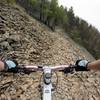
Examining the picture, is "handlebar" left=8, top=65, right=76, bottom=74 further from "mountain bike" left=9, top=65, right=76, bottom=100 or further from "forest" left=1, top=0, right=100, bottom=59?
"forest" left=1, top=0, right=100, bottom=59

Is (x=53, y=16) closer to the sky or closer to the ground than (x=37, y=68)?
closer to the sky

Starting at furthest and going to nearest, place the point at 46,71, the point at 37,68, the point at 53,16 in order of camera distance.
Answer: the point at 53,16 < the point at 37,68 < the point at 46,71

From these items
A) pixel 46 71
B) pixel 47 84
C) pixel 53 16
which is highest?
pixel 53 16

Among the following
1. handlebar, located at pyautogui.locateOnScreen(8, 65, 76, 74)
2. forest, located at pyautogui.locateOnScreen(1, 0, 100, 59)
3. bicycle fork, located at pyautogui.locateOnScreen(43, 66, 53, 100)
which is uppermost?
forest, located at pyautogui.locateOnScreen(1, 0, 100, 59)

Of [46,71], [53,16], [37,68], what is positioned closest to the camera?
[46,71]

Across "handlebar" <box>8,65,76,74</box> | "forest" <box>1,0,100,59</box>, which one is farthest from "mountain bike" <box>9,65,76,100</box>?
"forest" <box>1,0,100,59</box>

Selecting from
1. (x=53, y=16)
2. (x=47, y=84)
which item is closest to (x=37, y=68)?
(x=47, y=84)

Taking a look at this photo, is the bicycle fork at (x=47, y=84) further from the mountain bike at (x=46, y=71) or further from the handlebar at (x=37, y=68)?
the handlebar at (x=37, y=68)

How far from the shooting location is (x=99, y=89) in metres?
22.0

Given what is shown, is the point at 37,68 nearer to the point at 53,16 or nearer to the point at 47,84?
the point at 47,84

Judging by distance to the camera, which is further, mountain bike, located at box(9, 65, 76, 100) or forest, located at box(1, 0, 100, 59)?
forest, located at box(1, 0, 100, 59)

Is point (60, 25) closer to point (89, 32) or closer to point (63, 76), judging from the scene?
point (89, 32)

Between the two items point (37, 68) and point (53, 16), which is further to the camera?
point (53, 16)

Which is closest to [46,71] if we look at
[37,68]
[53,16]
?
[37,68]
